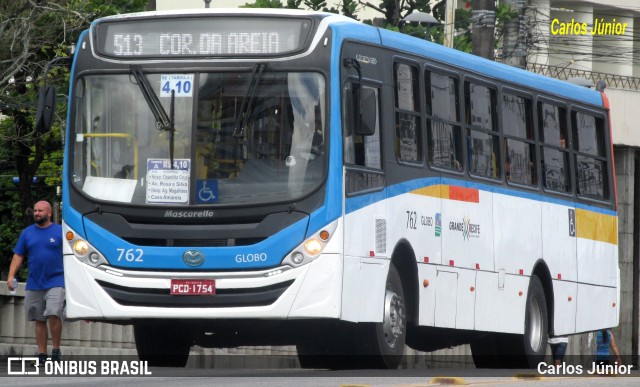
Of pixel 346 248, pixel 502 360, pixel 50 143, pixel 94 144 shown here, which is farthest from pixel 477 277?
pixel 50 143

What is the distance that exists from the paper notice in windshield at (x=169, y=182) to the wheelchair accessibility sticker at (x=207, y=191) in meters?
0.10

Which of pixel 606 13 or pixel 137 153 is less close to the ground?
pixel 606 13

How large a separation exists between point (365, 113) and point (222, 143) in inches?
50.7

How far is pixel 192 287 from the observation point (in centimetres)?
1506

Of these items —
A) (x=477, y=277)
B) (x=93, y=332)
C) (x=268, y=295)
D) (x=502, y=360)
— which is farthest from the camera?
(x=93, y=332)

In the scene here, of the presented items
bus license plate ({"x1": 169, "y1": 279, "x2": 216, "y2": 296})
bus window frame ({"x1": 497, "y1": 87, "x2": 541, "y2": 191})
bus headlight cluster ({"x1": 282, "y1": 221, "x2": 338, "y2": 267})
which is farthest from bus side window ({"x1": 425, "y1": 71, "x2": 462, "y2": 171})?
bus license plate ({"x1": 169, "y1": 279, "x2": 216, "y2": 296})

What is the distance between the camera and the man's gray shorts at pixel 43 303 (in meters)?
17.5

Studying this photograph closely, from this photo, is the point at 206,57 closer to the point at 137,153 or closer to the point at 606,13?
the point at 137,153

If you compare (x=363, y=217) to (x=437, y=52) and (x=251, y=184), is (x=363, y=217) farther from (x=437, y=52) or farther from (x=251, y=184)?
(x=437, y=52)

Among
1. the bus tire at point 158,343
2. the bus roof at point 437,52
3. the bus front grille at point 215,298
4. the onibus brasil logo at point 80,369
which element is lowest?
the onibus brasil logo at point 80,369

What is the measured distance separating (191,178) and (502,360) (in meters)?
6.50

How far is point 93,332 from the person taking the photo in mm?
23047

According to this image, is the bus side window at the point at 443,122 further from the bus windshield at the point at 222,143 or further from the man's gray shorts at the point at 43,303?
the man's gray shorts at the point at 43,303

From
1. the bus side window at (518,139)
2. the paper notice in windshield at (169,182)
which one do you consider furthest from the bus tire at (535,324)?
the paper notice in windshield at (169,182)
